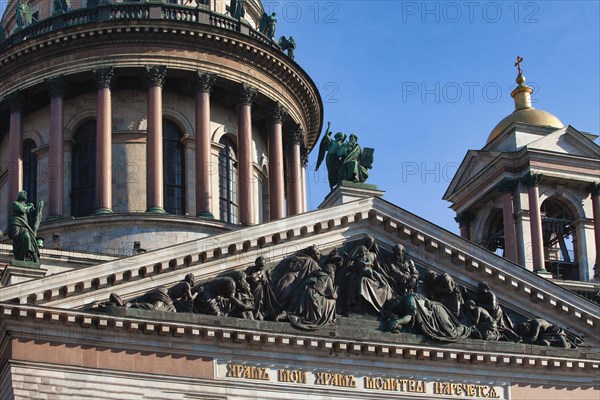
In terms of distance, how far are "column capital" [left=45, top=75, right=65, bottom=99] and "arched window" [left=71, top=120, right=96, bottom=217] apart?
1.70 m

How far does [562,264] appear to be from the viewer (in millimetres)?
49812

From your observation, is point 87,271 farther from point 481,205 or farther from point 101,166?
point 481,205

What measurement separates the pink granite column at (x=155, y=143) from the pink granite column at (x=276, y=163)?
14.3 ft

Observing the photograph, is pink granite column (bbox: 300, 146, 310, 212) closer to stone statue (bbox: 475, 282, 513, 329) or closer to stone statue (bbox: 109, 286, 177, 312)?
stone statue (bbox: 475, 282, 513, 329)

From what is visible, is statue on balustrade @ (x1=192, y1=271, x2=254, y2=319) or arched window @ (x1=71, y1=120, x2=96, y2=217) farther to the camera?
arched window @ (x1=71, y1=120, x2=96, y2=217)

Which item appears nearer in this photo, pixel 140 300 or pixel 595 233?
pixel 140 300

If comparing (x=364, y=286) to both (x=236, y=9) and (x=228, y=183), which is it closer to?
(x=228, y=183)

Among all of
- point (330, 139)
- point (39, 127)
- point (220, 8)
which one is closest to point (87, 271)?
point (330, 139)

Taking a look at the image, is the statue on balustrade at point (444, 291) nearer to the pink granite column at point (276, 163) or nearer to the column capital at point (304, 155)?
the pink granite column at point (276, 163)

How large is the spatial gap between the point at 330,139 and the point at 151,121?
9.92 m

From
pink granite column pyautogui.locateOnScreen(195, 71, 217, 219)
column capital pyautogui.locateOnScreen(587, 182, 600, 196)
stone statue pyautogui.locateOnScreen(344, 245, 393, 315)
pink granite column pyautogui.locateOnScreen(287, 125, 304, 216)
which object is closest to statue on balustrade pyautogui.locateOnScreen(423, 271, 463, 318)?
stone statue pyautogui.locateOnScreen(344, 245, 393, 315)

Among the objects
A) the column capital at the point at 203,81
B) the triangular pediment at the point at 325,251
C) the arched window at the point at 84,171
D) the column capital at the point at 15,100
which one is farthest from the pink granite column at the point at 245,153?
the triangular pediment at the point at 325,251

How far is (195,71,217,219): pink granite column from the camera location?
48594mm

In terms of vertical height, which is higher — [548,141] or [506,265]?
[548,141]
